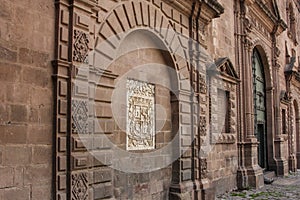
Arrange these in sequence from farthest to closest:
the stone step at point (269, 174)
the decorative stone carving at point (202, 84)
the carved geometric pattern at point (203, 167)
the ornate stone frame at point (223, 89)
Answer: the stone step at point (269, 174), the ornate stone frame at point (223, 89), the decorative stone carving at point (202, 84), the carved geometric pattern at point (203, 167)

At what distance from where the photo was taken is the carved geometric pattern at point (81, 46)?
4.34 metres

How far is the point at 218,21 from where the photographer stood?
952 centimetres

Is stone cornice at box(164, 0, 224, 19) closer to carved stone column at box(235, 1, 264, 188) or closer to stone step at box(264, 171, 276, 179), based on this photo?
carved stone column at box(235, 1, 264, 188)

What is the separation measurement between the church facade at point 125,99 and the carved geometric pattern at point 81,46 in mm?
18

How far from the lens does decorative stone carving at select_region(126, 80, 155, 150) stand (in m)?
5.95

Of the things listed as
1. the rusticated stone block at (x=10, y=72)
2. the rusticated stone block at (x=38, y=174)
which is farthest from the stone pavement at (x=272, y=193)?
the rusticated stone block at (x=10, y=72)

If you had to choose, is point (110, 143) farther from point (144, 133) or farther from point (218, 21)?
point (218, 21)

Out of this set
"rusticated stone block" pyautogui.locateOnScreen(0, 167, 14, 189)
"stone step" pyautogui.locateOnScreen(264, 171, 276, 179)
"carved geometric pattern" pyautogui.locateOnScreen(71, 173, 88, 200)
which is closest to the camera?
"rusticated stone block" pyautogui.locateOnScreen(0, 167, 14, 189)

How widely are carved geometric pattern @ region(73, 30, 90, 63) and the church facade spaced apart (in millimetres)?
18

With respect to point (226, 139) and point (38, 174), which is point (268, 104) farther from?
point (38, 174)

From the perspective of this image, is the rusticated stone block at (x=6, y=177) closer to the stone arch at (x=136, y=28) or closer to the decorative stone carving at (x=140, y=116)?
the stone arch at (x=136, y=28)

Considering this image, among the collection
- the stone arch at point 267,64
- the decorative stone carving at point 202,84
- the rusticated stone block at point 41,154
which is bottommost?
the rusticated stone block at point 41,154

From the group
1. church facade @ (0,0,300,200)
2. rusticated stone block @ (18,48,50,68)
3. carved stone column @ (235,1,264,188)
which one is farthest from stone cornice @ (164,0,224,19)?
rusticated stone block @ (18,48,50,68)

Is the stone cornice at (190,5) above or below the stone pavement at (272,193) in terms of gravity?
above
